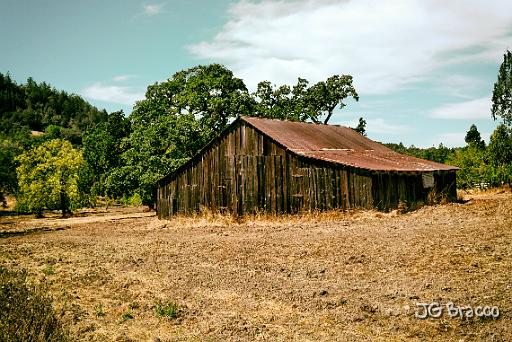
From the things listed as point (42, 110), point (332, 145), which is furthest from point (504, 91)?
point (42, 110)

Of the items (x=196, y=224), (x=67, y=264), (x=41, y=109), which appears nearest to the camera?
(x=67, y=264)

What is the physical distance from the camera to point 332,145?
90.1 ft

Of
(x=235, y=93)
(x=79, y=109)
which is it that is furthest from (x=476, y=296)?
(x=79, y=109)

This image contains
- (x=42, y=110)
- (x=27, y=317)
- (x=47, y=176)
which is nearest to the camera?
(x=27, y=317)

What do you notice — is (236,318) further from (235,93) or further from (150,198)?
(150,198)

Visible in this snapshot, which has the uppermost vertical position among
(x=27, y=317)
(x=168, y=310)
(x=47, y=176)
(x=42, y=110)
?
(x=42, y=110)

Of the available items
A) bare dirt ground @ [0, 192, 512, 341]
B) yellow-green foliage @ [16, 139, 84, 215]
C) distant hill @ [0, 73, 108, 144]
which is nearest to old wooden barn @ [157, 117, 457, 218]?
bare dirt ground @ [0, 192, 512, 341]

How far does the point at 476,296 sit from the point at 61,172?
39.4 metres

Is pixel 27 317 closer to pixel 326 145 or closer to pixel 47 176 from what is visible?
pixel 326 145

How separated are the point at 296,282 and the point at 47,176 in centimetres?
3705

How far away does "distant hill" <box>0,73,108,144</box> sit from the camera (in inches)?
4867

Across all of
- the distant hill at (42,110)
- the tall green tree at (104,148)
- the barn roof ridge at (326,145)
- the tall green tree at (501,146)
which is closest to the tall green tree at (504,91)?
the tall green tree at (501,146)

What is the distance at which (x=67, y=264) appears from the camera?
1318cm

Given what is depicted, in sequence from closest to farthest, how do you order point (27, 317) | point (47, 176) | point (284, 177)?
1. point (27, 317)
2. point (284, 177)
3. point (47, 176)
